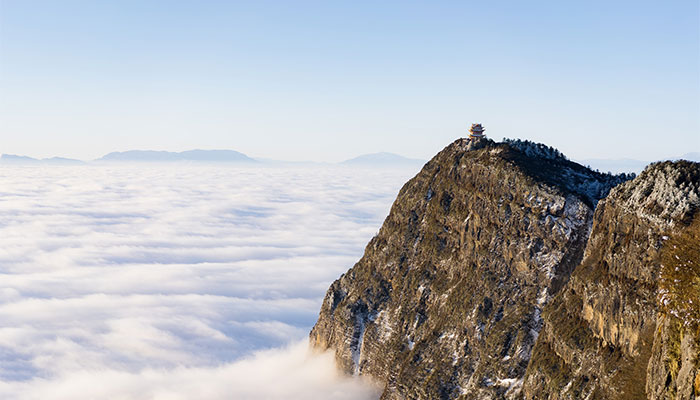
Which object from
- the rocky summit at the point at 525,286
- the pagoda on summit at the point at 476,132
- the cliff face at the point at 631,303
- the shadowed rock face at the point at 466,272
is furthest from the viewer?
the pagoda on summit at the point at 476,132

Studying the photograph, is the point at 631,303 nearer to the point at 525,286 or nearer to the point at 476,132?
the point at 525,286

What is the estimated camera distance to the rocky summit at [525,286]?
6488 centimetres

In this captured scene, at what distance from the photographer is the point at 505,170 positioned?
352ft

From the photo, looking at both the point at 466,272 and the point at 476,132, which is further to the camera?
the point at 476,132

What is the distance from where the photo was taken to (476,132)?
422 feet

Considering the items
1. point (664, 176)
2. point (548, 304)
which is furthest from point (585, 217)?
point (664, 176)

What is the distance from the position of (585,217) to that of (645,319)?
102 ft

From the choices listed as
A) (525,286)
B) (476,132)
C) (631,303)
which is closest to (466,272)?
(525,286)

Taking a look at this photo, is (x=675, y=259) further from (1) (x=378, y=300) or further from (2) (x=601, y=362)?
(1) (x=378, y=300)

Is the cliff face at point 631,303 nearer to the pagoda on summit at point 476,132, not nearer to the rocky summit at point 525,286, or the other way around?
the rocky summit at point 525,286

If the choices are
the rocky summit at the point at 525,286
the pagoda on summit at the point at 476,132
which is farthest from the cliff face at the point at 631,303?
the pagoda on summit at the point at 476,132

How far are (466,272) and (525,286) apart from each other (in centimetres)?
1411

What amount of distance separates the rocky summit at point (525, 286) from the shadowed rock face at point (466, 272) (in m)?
0.26

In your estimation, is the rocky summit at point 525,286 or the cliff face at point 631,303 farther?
the rocky summit at point 525,286
